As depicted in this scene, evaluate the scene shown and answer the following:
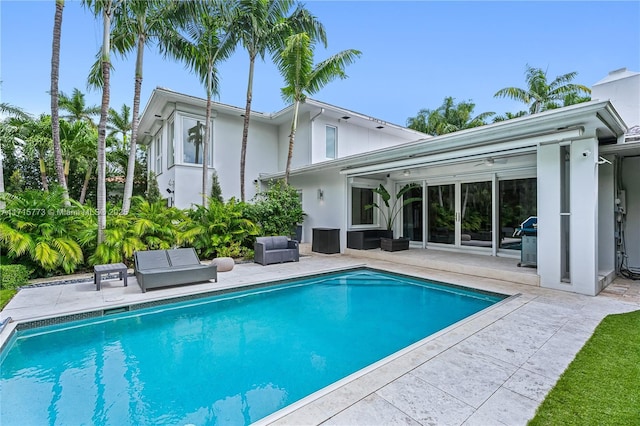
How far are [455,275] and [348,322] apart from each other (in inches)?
169

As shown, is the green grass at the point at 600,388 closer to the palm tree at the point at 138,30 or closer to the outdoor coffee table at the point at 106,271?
the outdoor coffee table at the point at 106,271

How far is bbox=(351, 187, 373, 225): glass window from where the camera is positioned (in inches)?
A: 525

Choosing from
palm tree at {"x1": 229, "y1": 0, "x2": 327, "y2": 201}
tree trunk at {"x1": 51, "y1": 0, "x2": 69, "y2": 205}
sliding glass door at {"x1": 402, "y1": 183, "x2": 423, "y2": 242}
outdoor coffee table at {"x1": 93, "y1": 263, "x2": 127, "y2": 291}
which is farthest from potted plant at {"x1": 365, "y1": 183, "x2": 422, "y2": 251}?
tree trunk at {"x1": 51, "y1": 0, "x2": 69, "y2": 205}

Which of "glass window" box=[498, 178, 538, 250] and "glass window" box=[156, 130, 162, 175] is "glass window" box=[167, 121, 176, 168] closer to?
"glass window" box=[156, 130, 162, 175]

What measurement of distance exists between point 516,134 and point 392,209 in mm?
7122

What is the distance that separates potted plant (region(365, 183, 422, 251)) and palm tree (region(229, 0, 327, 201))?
6.42 metres

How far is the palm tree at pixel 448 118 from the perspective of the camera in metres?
28.0

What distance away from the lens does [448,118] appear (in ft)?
98.2

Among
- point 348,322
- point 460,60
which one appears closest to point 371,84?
point 460,60

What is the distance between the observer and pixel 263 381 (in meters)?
3.77

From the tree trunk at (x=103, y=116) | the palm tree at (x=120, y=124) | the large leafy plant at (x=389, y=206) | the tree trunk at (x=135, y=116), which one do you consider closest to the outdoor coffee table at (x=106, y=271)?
the tree trunk at (x=103, y=116)

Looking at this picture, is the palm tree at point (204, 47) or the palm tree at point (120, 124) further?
the palm tree at point (120, 124)

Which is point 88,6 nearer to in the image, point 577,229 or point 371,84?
point 577,229

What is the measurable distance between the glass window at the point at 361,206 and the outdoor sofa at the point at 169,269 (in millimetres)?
7033
